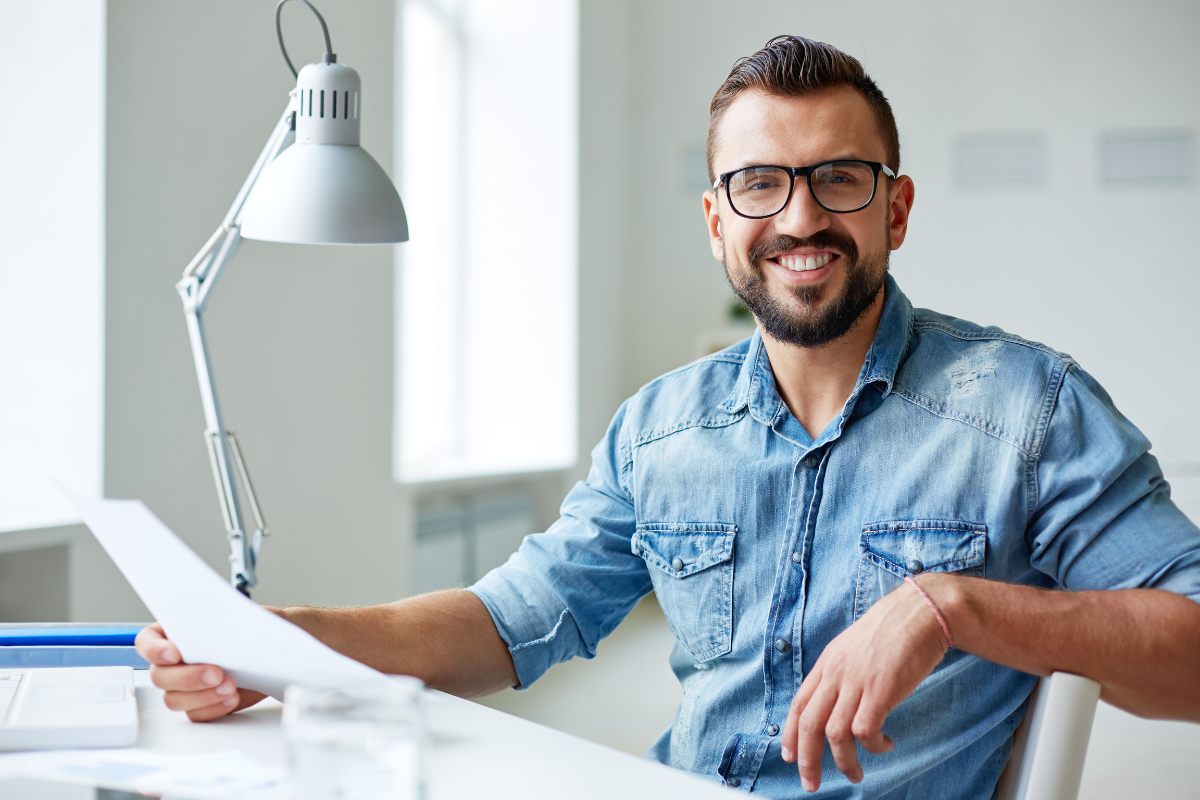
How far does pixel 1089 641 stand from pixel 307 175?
1.00 metres

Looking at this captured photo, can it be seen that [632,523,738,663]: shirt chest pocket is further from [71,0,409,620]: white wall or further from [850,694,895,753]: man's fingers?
[71,0,409,620]: white wall

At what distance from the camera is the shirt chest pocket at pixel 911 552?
115 centimetres

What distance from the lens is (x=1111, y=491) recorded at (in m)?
1.07

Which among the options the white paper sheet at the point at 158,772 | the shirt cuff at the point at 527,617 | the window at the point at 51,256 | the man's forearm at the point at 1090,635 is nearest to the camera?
the white paper sheet at the point at 158,772

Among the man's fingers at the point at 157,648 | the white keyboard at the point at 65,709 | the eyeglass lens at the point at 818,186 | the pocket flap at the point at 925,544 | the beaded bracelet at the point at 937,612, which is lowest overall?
the white keyboard at the point at 65,709

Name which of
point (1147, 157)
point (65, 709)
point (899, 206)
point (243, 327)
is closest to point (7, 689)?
point (65, 709)

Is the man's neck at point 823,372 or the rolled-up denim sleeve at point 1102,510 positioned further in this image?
the man's neck at point 823,372

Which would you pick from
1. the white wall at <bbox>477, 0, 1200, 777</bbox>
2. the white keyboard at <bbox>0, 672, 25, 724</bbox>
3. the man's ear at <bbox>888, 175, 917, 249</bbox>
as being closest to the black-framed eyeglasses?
the man's ear at <bbox>888, 175, 917, 249</bbox>

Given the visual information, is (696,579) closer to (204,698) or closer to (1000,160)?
(204,698)

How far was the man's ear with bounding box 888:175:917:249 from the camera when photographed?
1390 mm

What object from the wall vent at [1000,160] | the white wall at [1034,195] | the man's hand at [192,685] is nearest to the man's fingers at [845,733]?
the man's hand at [192,685]

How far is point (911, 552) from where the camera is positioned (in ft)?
3.84

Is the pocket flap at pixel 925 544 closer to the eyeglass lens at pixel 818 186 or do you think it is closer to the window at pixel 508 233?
the eyeglass lens at pixel 818 186

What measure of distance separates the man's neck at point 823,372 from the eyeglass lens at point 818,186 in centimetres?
13
